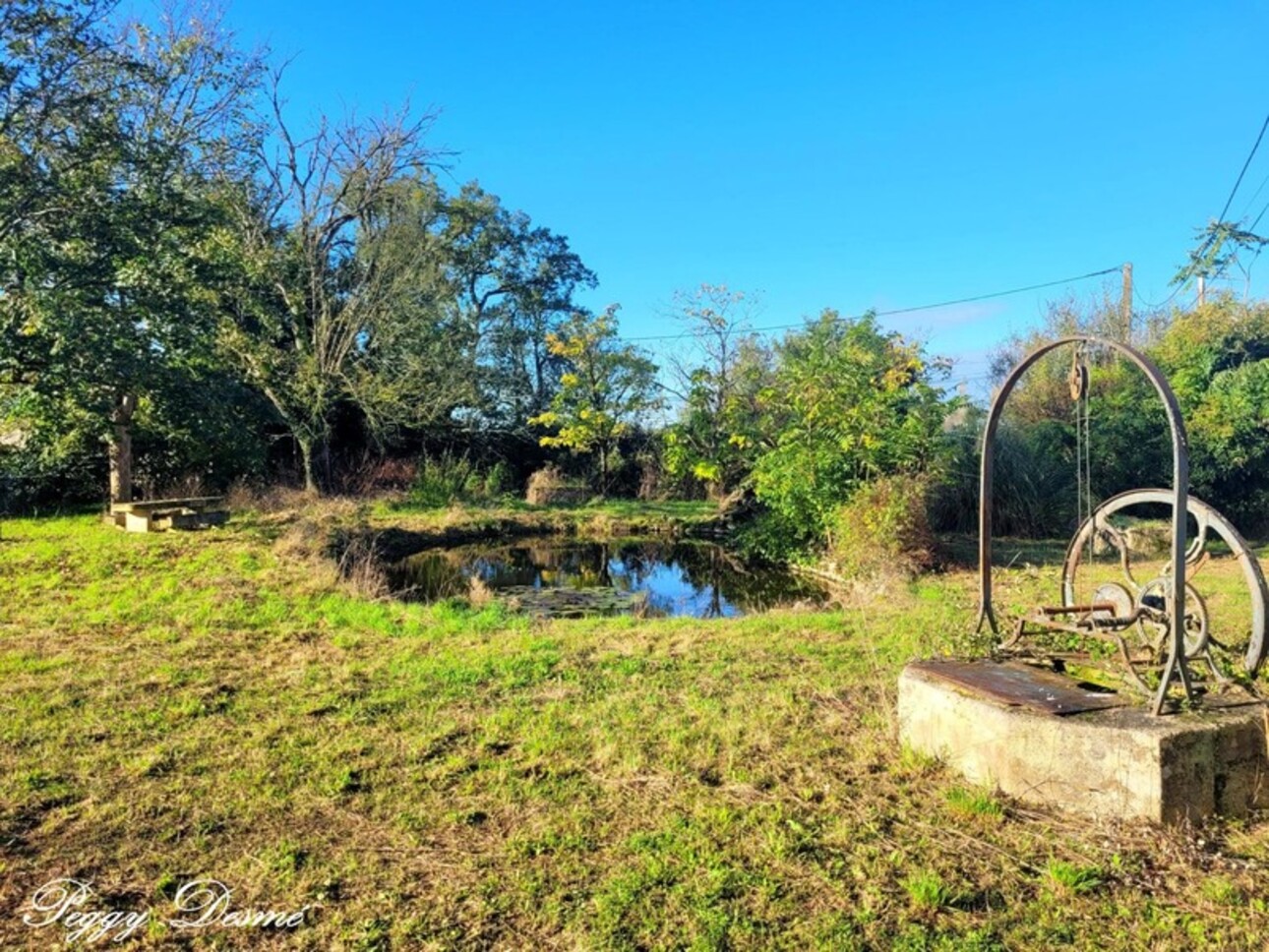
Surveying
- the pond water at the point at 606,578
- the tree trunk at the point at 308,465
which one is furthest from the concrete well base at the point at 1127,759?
the tree trunk at the point at 308,465

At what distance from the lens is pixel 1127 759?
2.96 metres

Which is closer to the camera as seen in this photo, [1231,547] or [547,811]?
[547,811]

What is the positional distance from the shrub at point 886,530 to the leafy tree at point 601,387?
935cm

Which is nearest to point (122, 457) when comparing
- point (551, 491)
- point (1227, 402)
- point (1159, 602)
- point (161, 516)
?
point (161, 516)

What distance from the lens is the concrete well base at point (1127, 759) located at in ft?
9.56

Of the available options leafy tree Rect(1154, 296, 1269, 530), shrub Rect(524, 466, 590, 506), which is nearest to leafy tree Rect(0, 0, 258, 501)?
shrub Rect(524, 466, 590, 506)

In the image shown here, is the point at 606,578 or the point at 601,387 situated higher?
the point at 601,387

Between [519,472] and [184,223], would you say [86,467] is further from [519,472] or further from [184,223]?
[519,472]

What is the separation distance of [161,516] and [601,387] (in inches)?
425

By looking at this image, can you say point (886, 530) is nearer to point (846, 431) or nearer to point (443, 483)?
point (846, 431)

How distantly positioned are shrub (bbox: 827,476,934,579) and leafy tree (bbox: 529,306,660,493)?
9349 mm

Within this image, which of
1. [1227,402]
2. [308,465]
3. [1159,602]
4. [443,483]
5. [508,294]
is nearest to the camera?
[1159,602]

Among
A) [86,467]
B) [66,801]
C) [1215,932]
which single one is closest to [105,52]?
[86,467]

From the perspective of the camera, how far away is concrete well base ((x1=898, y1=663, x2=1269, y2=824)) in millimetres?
2914
